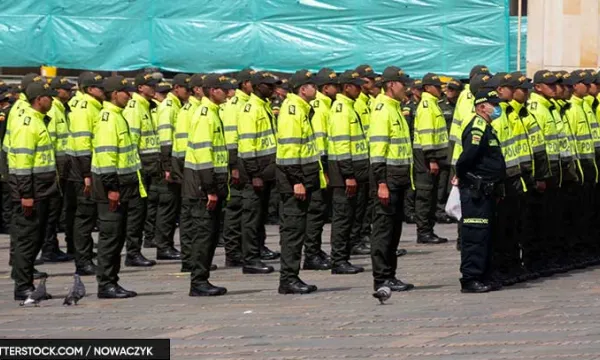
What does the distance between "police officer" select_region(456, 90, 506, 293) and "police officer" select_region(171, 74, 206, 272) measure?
2.93 m

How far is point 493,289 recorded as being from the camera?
17.3 m

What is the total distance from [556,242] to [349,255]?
228 centimetres

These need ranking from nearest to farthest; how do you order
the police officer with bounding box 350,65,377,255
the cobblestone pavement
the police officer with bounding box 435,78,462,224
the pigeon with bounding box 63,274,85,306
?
the cobblestone pavement < the pigeon with bounding box 63,274,85,306 < the police officer with bounding box 350,65,377,255 < the police officer with bounding box 435,78,462,224

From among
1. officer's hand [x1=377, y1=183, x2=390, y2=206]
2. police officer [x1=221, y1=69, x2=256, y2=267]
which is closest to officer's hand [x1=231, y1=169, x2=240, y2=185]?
police officer [x1=221, y1=69, x2=256, y2=267]

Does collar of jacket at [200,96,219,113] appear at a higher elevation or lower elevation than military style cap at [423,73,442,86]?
lower

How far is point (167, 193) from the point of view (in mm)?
20906

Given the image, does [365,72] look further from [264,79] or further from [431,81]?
[431,81]

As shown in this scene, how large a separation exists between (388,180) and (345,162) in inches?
76.8

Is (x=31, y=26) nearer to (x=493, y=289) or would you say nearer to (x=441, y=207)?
(x=441, y=207)

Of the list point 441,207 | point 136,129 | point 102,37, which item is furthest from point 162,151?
point 102,37

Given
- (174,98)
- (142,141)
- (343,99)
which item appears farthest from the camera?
(174,98)

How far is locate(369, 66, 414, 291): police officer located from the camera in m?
17.0

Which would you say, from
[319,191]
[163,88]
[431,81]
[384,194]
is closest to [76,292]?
[384,194]

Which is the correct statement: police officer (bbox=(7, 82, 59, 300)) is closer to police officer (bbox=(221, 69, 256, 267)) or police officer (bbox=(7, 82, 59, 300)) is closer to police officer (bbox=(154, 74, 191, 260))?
police officer (bbox=(221, 69, 256, 267))
